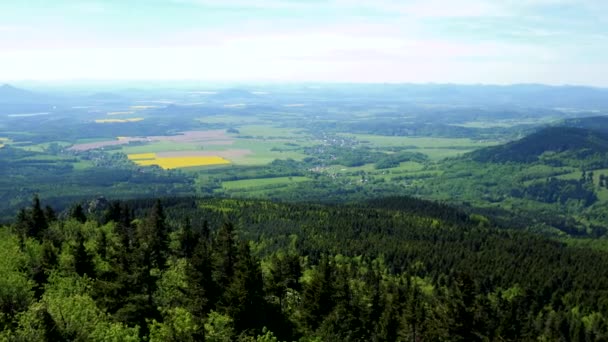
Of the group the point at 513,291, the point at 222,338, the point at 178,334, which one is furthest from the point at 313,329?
the point at 513,291

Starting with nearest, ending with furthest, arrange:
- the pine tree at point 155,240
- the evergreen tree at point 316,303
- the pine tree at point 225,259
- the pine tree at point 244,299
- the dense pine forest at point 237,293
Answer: the dense pine forest at point 237,293 → the pine tree at point 244,299 → the pine tree at point 225,259 → the evergreen tree at point 316,303 → the pine tree at point 155,240

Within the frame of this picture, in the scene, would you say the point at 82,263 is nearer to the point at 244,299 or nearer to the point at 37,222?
the point at 244,299

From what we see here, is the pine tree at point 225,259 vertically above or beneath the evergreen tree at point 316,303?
above

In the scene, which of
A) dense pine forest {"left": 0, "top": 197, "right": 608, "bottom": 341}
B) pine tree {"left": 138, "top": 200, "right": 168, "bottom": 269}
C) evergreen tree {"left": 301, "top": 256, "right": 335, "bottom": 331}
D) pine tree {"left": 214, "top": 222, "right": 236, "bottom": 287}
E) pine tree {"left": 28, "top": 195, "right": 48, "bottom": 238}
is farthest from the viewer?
pine tree {"left": 28, "top": 195, "right": 48, "bottom": 238}

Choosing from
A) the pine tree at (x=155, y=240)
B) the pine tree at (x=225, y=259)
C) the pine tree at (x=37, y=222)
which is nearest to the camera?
the pine tree at (x=225, y=259)

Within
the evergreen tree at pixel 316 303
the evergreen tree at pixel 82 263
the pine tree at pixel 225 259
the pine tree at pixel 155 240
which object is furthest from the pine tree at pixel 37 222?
the evergreen tree at pixel 316 303

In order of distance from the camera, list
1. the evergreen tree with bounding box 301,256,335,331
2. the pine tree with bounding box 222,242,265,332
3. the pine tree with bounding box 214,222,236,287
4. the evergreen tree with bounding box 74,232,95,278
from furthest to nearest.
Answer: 1. the evergreen tree with bounding box 301,256,335,331
2. the pine tree with bounding box 214,222,236,287
3. the evergreen tree with bounding box 74,232,95,278
4. the pine tree with bounding box 222,242,265,332

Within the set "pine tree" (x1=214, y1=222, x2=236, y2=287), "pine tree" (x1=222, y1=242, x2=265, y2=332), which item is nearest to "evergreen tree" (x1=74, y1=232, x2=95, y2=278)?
"pine tree" (x1=214, y1=222, x2=236, y2=287)

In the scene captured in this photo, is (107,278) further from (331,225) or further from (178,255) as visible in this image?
(331,225)

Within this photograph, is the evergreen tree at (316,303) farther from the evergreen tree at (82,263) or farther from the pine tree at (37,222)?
the pine tree at (37,222)

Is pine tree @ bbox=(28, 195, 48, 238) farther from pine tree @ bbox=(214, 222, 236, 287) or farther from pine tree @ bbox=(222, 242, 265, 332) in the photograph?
pine tree @ bbox=(222, 242, 265, 332)

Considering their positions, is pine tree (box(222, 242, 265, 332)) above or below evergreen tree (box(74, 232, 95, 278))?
below
